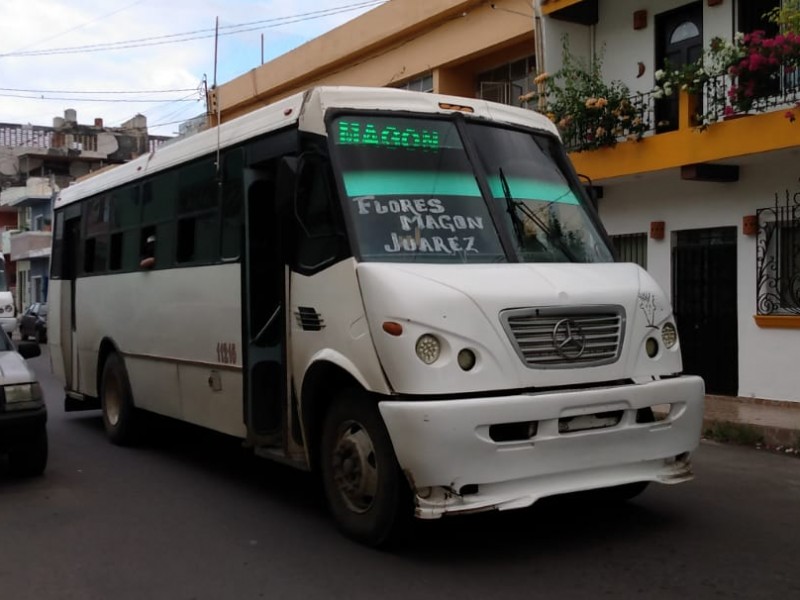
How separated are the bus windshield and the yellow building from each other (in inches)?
180

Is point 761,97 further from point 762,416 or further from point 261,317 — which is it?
point 261,317

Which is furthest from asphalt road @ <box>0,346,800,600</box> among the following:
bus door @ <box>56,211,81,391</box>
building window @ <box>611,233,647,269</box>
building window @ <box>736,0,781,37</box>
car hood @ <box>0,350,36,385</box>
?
building window @ <box>736,0,781,37</box>

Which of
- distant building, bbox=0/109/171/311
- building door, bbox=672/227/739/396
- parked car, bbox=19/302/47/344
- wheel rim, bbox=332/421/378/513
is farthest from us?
distant building, bbox=0/109/171/311

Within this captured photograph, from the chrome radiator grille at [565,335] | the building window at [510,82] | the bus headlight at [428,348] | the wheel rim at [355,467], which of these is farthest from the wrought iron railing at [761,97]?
the wheel rim at [355,467]

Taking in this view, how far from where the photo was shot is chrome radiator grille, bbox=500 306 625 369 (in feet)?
15.8

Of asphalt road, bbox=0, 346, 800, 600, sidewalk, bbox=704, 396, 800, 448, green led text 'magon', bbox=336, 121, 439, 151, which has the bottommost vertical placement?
asphalt road, bbox=0, 346, 800, 600

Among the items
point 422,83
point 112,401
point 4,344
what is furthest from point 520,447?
point 422,83

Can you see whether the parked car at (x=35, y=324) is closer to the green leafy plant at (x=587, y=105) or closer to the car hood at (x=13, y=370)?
the green leafy plant at (x=587, y=105)

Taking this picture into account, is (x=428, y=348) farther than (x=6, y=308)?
No

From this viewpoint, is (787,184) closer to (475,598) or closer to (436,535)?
(436,535)

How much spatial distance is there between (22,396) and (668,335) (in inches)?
191

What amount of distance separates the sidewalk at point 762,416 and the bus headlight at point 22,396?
678 centimetres

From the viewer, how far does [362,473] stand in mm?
5039

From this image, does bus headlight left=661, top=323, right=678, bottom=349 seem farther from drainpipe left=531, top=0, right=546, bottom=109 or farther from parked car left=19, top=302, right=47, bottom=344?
parked car left=19, top=302, right=47, bottom=344
